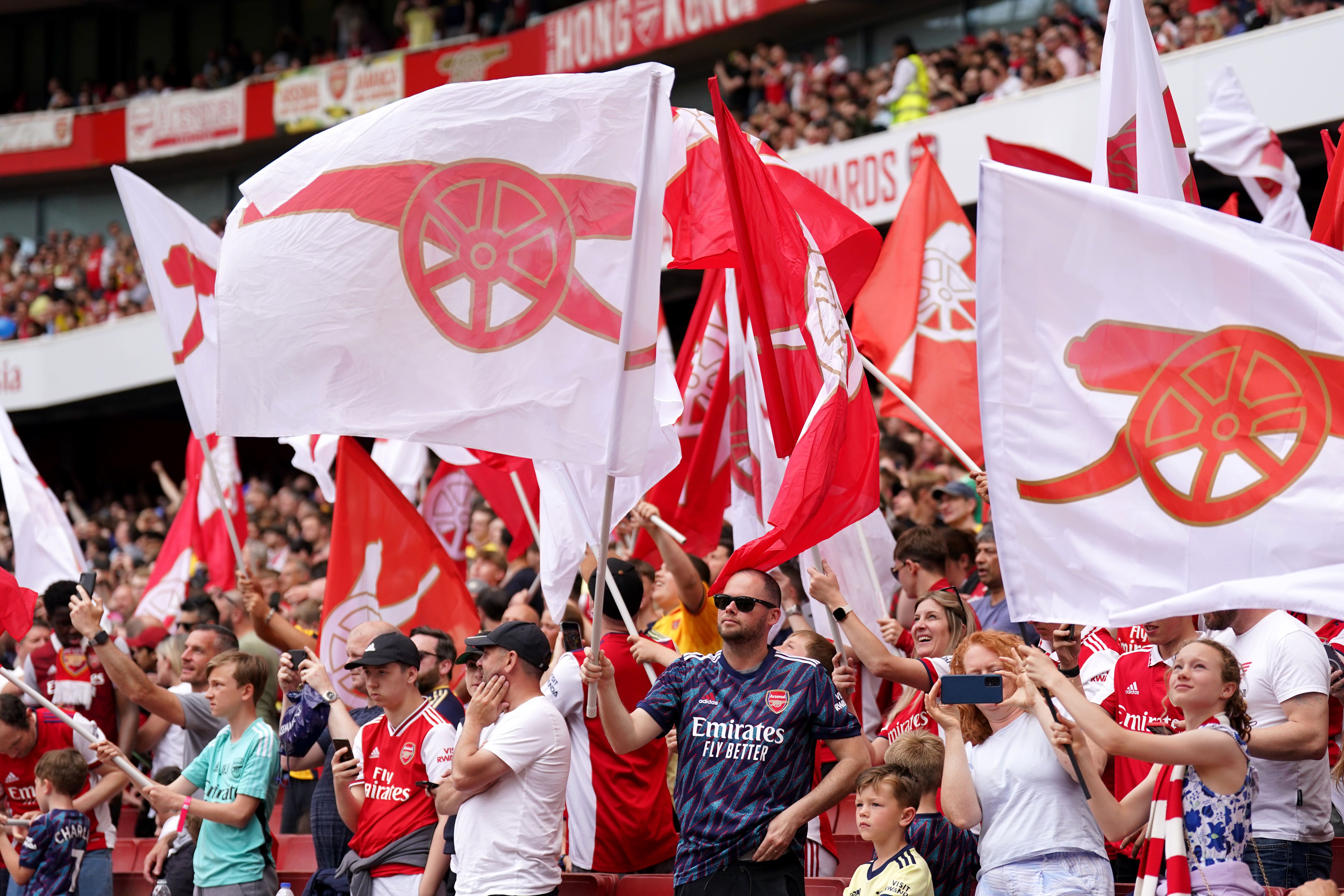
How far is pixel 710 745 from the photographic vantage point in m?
5.07

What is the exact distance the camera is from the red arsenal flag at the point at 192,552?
10.6m

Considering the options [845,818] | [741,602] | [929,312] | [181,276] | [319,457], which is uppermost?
[181,276]

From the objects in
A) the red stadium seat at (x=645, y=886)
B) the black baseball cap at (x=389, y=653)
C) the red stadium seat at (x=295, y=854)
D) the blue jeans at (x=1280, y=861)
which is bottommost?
the red stadium seat at (x=295, y=854)

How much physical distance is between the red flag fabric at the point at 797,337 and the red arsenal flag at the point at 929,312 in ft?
6.21

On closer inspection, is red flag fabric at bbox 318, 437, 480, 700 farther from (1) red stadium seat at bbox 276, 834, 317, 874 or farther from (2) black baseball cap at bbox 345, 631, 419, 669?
(2) black baseball cap at bbox 345, 631, 419, 669

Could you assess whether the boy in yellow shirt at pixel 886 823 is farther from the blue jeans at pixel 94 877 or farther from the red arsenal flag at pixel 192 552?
the red arsenal flag at pixel 192 552

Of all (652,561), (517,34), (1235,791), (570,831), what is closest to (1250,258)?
(1235,791)

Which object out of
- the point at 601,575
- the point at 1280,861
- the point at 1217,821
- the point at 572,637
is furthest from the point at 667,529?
the point at 1217,821

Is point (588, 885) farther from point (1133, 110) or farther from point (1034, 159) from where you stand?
point (1034, 159)

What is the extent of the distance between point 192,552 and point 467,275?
599 cm

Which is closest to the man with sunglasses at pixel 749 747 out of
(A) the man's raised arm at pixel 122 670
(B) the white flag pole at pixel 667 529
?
(B) the white flag pole at pixel 667 529

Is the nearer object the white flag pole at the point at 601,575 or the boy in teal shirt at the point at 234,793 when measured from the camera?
the white flag pole at the point at 601,575

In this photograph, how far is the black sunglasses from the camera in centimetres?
507

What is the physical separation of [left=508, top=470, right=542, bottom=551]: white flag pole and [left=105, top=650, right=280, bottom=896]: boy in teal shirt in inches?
54.7
